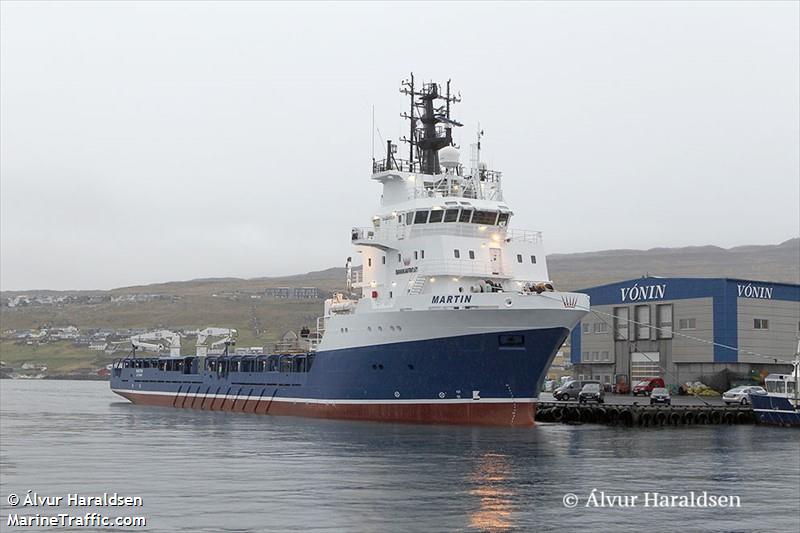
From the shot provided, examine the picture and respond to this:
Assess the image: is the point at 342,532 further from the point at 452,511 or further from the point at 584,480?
the point at 584,480

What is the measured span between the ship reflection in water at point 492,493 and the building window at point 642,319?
48.4 meters

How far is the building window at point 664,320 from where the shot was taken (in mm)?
75312

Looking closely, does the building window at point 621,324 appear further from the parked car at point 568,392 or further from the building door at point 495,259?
the building door at point 495,259

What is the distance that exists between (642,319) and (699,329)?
6153mm

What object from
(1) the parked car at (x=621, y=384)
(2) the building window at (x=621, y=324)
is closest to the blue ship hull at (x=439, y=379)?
(1) the parked car at (x=621, y=384)

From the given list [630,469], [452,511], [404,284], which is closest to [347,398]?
[404,284]

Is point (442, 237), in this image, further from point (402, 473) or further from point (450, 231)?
point (402, 473)

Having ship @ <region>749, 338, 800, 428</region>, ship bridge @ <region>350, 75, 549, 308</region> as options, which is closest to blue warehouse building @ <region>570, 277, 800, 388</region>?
ship @ <region>749, 338, 800, 428</region>

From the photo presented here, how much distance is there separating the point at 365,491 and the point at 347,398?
78.5 ft

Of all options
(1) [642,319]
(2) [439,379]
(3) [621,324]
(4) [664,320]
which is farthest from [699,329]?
Result: (2) [439,379]

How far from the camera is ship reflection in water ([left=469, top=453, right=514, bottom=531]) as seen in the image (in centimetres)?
1952

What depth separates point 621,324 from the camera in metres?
80.2

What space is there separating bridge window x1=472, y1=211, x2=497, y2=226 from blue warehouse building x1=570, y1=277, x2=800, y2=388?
84.8ft

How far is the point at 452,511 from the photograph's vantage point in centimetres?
2081
